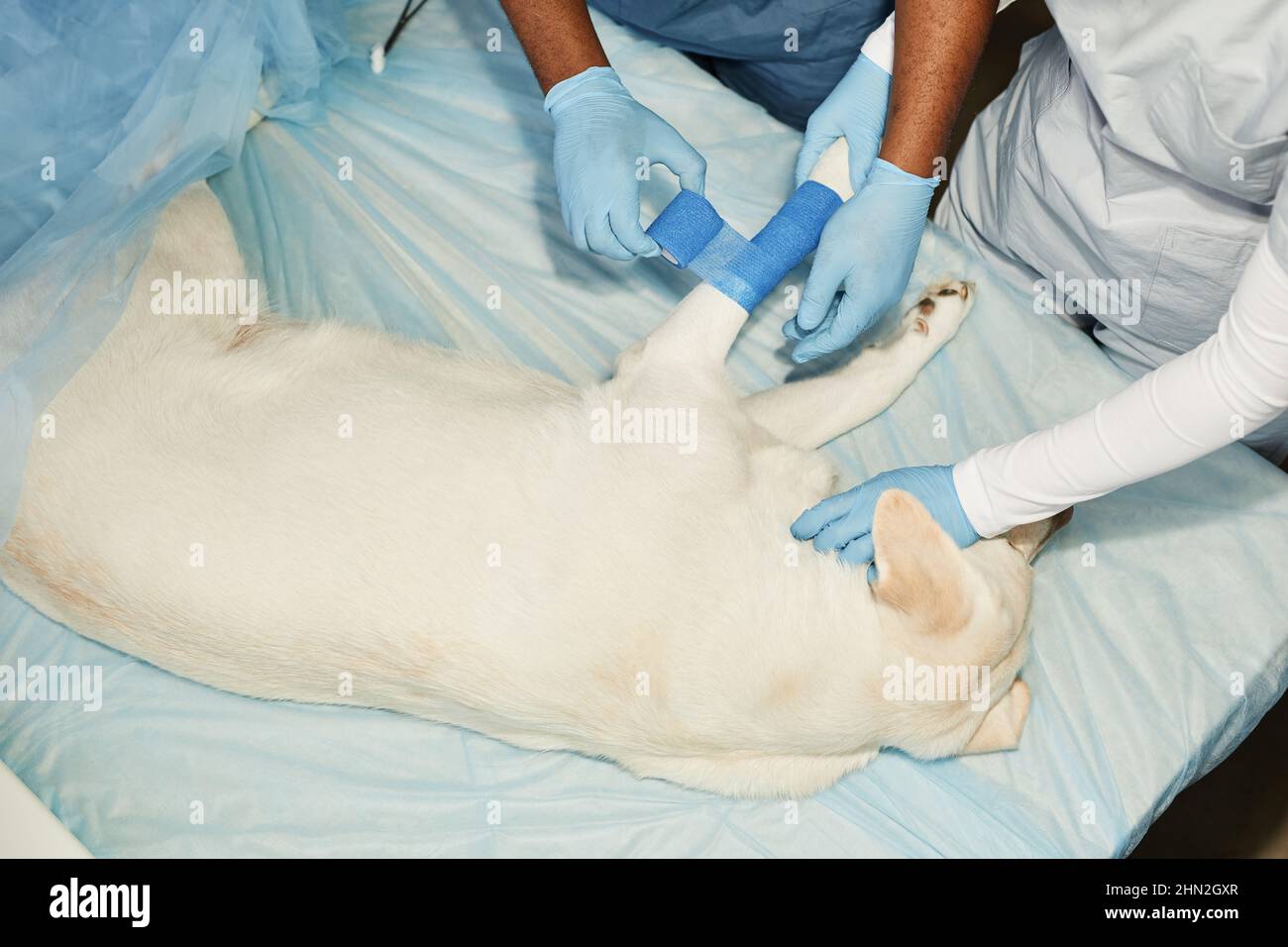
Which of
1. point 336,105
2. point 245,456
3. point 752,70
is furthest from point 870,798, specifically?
point 336,105

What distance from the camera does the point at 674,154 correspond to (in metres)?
1.77

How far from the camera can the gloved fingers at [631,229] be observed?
1.67 m

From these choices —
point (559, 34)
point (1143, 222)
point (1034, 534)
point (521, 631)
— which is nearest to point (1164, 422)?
point (1034, 534)

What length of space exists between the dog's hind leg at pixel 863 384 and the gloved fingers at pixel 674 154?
42 cm

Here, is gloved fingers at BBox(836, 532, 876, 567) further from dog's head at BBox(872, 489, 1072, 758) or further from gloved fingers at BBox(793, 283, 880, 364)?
gloved fingers at BBox(793, 283, 880, 364)

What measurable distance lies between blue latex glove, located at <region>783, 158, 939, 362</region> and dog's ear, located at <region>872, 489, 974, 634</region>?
0.49 meters

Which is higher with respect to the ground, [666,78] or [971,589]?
[666,78]

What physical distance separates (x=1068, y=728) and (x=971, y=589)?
0.51 metres

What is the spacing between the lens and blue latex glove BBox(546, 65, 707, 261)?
5.52 feet

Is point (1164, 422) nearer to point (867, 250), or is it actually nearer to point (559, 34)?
point (867, 250)

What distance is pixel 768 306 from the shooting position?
6.45ft

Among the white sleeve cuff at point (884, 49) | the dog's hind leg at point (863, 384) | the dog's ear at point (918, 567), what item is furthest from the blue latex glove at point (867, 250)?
the dog's ear at point (918, 567)

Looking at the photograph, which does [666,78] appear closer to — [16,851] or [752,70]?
[752,70]

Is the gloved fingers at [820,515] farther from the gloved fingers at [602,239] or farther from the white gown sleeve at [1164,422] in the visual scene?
the gloved fingers at [602,239]
